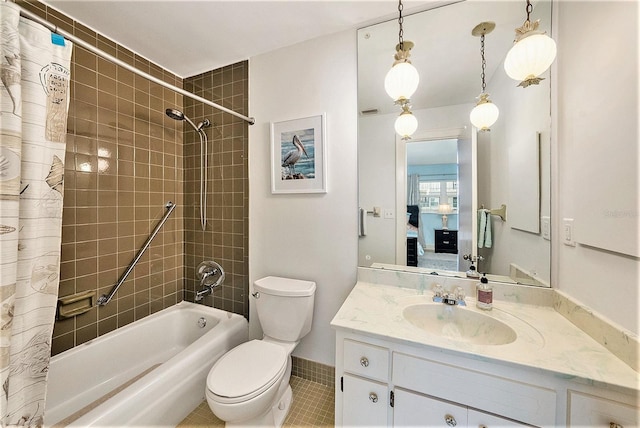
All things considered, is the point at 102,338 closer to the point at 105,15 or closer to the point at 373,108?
the point at 105,15

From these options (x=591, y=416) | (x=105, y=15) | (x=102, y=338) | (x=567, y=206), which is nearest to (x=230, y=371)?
(x=102, y=338)

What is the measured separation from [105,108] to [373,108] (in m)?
1.78

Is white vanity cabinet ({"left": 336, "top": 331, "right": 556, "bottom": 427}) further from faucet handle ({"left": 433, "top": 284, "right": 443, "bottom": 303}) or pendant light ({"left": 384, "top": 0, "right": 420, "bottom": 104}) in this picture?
pendant light ({"left": 384, "top": 0, "right": 420, "bottom": 104})

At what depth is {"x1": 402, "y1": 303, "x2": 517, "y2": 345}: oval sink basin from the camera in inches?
41.8

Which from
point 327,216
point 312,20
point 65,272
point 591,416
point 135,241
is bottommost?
point 591,416

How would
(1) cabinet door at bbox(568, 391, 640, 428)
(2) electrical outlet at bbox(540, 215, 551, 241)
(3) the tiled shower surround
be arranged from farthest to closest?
(3) the tiled shower surround < (2) electrical outlet at bbox(540, 215, 551, 241) < (1) cabinet door at bbox(568, 391, 640, 428)

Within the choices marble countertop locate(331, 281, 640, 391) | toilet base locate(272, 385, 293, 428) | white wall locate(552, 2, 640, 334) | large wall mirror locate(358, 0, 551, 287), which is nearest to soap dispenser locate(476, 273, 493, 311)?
marble countertop locate(331, 281, 640, 391)

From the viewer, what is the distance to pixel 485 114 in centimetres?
122

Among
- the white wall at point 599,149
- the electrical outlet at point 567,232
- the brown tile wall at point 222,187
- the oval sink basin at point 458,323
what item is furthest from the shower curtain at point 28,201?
the electrical outlet at point 567,232

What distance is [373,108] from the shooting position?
1475mm

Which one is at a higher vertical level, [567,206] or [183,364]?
[567,206]

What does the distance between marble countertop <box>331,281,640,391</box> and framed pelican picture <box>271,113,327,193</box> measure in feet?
2.57

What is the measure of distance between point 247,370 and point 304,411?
1.69ft

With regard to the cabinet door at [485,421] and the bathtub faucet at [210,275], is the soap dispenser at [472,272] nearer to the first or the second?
the cabinet door at [485,421]
